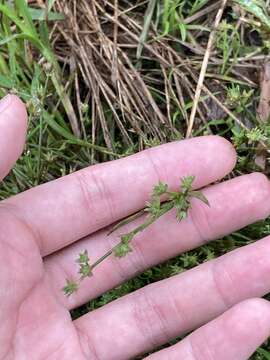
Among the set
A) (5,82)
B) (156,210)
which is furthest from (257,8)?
(5,82)

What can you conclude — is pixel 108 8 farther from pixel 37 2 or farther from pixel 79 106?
pixel 79 106

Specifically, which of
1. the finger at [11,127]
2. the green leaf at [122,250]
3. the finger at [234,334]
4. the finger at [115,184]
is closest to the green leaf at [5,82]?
the finger at [115,184]

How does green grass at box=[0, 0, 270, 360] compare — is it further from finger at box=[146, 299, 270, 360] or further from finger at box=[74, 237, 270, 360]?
finger at box=[146, 299, 270, 360]

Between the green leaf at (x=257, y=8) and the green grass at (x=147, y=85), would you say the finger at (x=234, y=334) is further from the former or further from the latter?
the green leaf at (x=257, y=8)

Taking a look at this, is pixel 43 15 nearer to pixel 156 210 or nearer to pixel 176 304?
pixel 156 210

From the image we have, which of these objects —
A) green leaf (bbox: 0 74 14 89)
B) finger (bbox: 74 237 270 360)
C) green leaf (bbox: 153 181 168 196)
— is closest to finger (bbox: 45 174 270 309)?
finger (bbox: 74 237 270 360)

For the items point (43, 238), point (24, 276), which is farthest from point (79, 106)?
point (24, 276)

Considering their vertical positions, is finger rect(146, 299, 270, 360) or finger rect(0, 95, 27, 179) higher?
finger rect(0, 95, 27, 179)
